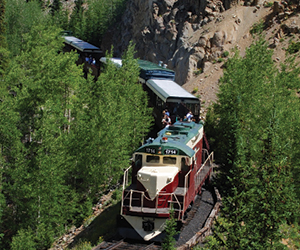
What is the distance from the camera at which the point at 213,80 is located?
46.4m

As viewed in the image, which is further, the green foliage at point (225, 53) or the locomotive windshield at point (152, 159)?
the green foliage at point (225, 53)

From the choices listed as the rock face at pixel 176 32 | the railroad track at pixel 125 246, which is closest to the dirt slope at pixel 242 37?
the rock face at pixel 176 32

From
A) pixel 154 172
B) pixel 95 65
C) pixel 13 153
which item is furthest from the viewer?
pixel 95 65

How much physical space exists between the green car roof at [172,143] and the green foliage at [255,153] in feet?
7.73

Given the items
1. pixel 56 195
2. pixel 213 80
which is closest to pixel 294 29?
pixel 213 80

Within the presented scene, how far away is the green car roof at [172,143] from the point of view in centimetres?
2000

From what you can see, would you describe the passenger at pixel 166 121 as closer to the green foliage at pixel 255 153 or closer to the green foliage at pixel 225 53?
the green foliage at pixel 255 153

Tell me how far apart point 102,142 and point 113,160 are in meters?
1.45

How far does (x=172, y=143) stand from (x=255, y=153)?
4093mm

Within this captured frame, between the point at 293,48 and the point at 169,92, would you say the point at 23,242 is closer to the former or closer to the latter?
the point at 169,92

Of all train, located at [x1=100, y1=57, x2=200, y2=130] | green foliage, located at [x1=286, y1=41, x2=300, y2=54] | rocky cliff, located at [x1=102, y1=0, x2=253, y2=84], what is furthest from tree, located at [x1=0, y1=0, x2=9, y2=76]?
green foliage, located at [x1=286, y1=41, x2=300, y2=54]

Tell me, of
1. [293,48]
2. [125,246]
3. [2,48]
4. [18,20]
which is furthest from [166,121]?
[18,20]

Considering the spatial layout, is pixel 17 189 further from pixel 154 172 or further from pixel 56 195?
pixel 154 172

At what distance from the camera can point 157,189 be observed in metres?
18.9
